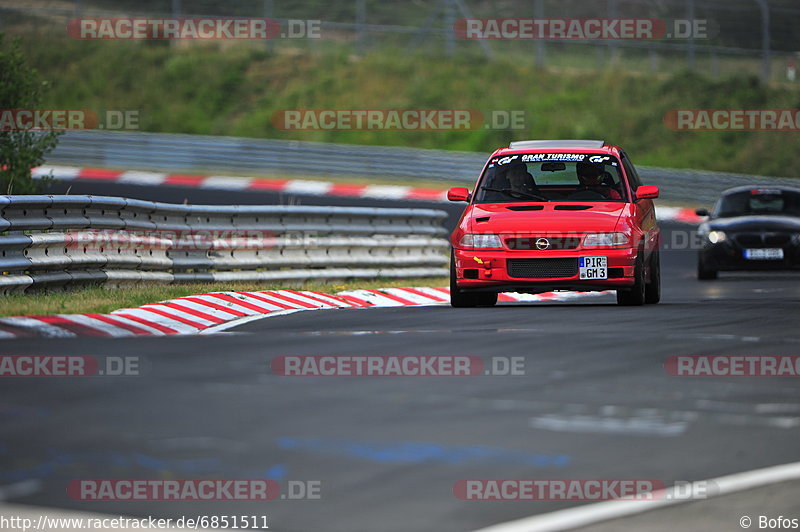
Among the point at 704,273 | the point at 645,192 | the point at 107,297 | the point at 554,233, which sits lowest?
the point at 704,273

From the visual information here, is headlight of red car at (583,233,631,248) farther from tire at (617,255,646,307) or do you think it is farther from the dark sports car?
the dark sports car

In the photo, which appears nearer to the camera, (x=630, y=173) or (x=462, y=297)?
(x=462, y=297)

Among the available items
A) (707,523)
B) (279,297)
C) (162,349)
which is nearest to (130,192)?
(279,297)

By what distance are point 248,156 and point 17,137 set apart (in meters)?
18.3

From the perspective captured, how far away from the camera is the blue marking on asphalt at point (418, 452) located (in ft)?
21.5

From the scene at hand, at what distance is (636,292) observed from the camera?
14875 millimetres

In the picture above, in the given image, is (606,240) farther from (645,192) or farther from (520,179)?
(520,179)

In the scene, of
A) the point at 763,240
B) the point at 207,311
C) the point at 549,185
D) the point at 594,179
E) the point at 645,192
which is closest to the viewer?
the point at 207,311

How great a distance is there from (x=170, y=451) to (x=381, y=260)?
13.0m

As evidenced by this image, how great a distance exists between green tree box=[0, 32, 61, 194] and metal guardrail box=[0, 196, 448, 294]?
363 cm

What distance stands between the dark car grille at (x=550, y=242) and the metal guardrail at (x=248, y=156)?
22.3 m

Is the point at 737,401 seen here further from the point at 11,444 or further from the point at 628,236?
the point at 628,236

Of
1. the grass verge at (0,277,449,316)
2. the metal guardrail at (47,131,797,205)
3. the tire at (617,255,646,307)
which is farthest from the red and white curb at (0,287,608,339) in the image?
the metal guardrail at (47,131,797,205)

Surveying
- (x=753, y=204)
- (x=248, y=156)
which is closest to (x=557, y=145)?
(x=753, y=204)
